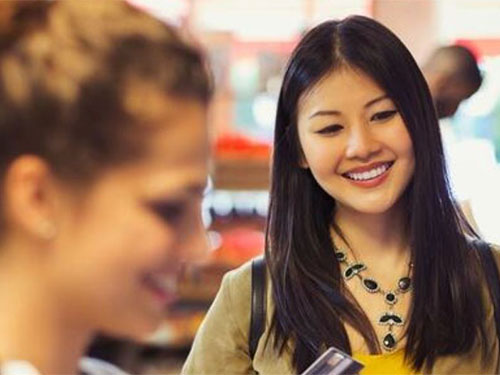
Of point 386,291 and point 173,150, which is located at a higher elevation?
point 173,150

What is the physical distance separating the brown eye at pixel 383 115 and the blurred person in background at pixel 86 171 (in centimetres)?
93

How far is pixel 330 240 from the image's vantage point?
70.1 inches

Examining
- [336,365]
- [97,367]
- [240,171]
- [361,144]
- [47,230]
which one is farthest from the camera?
[240,171]

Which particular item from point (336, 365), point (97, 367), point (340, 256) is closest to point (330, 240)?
point (340, 256)

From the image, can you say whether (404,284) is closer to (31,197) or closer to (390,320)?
(390,320)

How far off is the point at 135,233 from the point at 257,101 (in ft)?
12.7

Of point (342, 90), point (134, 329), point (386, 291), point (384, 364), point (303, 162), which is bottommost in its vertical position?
point (384, 364)

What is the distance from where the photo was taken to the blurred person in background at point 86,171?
2.28ft

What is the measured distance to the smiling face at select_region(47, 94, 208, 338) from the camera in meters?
0.71

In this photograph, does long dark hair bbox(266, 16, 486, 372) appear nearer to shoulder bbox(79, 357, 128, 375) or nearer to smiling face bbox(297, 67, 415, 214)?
smiling face bbox(297, 67, 415, 214)

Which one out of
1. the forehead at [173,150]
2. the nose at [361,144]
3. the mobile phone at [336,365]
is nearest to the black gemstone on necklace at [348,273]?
the nose at [361,144]

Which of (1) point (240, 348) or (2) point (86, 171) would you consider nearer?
(2) point (86, 171)

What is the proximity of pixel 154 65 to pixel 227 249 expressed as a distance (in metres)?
3.45

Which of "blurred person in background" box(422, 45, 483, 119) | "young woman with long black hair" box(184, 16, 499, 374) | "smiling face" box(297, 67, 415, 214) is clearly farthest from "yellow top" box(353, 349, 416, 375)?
"blurred person in background" box(422, 45, 483, 119)
